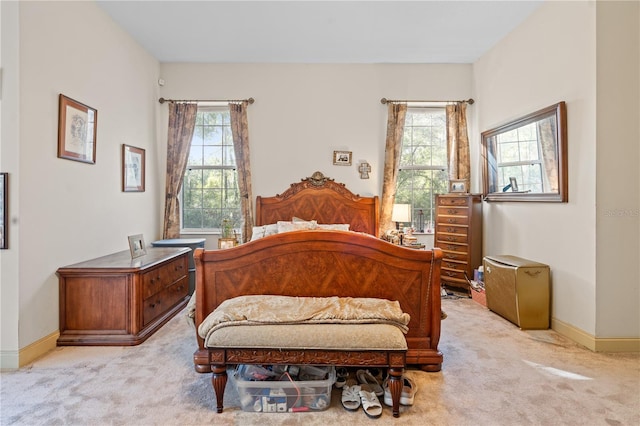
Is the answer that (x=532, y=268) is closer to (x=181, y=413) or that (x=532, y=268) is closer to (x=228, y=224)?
(x=181, y=413)

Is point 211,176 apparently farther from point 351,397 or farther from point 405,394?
point 405,394

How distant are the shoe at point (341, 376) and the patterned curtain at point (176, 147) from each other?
3569 mm

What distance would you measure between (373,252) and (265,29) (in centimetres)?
321

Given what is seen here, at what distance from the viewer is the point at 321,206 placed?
15.9 ft

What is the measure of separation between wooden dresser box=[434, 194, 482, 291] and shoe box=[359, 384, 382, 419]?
2857 mm

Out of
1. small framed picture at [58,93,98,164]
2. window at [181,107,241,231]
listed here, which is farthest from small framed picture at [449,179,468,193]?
small framed picture at [58,93,98,164]

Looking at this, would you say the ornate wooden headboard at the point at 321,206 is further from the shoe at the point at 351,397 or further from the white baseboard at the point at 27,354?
the shoe at the point at 351,397

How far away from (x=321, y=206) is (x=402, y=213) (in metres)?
1.18

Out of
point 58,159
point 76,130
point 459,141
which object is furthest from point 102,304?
point 459,141

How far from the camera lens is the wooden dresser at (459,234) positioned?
177 inches

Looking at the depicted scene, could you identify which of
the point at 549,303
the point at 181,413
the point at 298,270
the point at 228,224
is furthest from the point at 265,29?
the point at 549,303

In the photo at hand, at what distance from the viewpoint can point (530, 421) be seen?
190 cm

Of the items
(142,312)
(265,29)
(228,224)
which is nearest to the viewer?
(142,312)

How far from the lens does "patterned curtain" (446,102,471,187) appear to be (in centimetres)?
498
